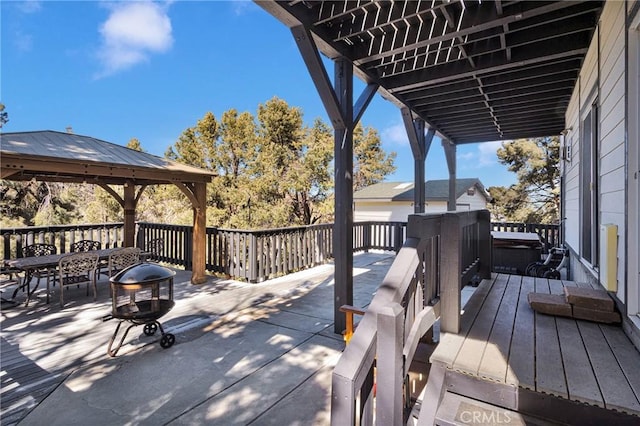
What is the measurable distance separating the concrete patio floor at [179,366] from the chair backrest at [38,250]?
4.39 ft

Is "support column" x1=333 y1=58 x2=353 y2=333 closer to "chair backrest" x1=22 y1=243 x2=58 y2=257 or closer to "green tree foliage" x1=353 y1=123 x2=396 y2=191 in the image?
"chair backrest" x1=22 y1=243 x2=58 y2=257

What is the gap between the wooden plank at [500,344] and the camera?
1.72 metres

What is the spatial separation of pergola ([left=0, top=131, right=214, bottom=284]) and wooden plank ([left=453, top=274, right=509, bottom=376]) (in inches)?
199

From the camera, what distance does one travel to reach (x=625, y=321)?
214 cm

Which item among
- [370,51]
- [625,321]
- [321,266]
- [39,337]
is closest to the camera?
[625,321]

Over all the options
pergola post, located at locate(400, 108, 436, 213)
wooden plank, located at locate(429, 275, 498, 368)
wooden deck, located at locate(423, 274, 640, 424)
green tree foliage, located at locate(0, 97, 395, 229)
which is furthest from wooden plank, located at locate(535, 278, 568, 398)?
green tree foliage, located at locate(0, 97, 395, 229)

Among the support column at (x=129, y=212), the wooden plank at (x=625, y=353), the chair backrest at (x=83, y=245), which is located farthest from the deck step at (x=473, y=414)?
the support column at (x=129, y=212)

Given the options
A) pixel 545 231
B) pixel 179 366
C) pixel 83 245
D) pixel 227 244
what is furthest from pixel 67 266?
pixel 545 231

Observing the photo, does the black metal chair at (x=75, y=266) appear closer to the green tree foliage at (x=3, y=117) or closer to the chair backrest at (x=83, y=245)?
the chair backrest at (x=83, y=245)

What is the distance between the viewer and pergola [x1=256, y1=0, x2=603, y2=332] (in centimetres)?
310

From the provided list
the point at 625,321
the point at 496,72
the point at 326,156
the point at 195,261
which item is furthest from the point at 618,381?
the point at 326,156

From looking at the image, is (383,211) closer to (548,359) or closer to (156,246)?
(156,246)

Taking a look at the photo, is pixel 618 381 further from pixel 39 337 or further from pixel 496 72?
pixel 39 337

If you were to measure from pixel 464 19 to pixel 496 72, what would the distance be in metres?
1.56
